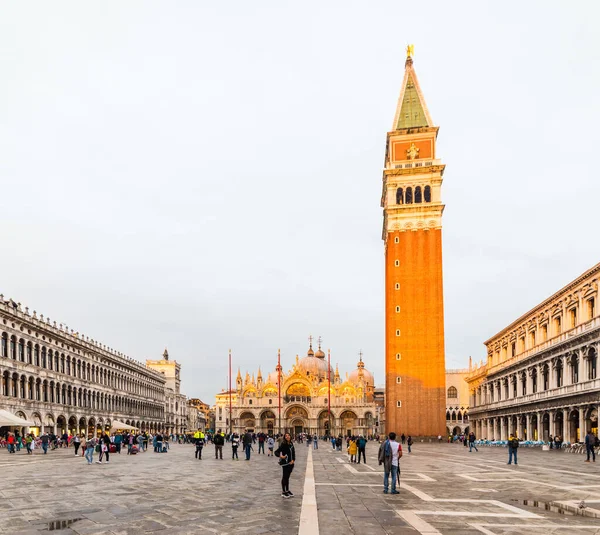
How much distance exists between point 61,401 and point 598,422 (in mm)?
47912

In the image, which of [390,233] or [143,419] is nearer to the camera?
[390,233]

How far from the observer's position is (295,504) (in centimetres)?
1317

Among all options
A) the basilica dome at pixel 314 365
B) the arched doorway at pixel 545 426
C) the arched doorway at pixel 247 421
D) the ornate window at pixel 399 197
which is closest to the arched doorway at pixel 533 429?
the arched doorway at pixel 545 426

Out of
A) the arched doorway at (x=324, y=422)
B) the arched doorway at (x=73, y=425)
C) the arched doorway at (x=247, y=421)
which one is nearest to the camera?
the arched doorway at (x=73, y=425)

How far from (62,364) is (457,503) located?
54.4m

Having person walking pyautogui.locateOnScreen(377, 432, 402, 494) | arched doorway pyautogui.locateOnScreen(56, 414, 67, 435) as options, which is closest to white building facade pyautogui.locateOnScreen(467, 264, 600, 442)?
person walking pyautogui.locateOnScreen(377, 432, 402, 494)

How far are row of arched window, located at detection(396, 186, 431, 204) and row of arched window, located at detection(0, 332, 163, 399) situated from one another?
140 feet

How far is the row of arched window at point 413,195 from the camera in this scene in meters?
72.7

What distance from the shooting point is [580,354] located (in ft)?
140

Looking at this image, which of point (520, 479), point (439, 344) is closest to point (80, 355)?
point (439, 344)

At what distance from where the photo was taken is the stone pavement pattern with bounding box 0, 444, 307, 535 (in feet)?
34.2

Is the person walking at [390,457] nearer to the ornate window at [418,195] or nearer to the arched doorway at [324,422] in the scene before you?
the ornate window at [418,195]

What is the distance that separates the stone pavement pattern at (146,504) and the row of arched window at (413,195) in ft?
186

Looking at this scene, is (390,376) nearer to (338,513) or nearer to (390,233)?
(390,233)
